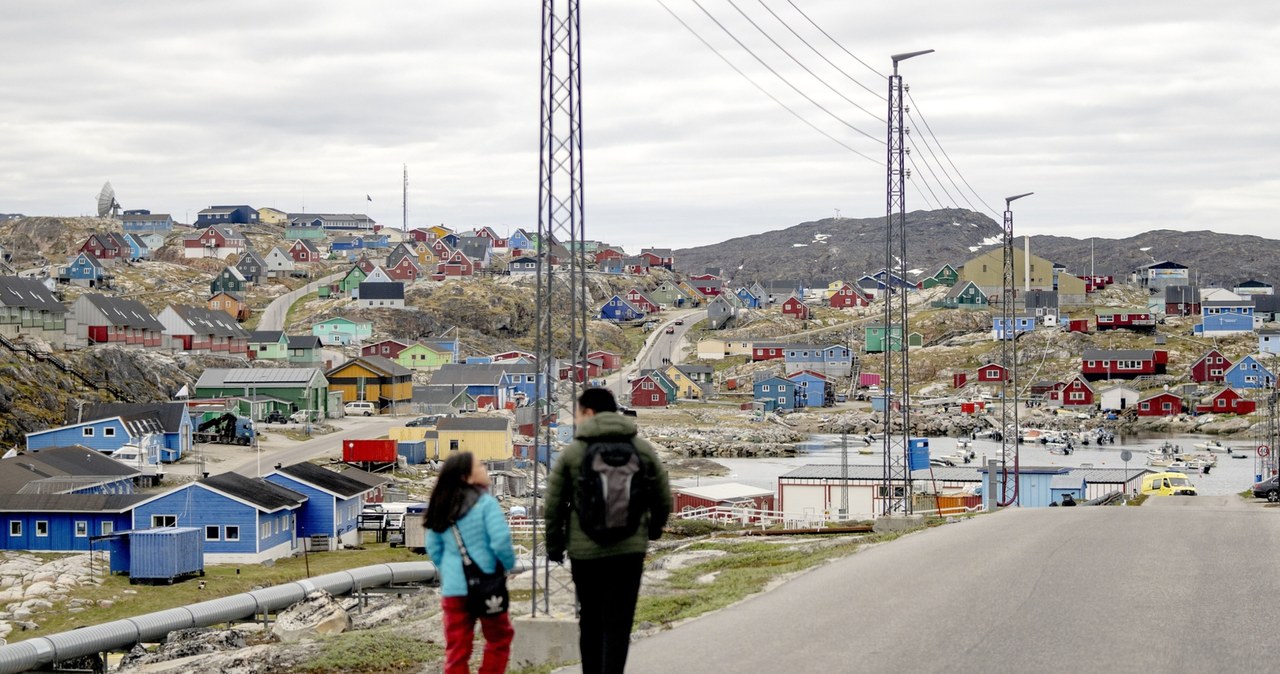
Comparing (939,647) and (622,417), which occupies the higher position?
(622,417)

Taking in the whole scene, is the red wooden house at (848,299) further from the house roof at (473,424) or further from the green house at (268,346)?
the house roof at (473,424)

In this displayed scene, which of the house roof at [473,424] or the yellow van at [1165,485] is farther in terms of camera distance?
the house roof at [473,424]

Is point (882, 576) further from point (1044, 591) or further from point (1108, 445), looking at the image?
point (1108, 445)

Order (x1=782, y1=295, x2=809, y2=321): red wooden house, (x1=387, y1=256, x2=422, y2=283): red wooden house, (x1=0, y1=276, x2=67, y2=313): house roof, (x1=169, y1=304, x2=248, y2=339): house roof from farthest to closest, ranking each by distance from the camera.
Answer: (x1=782, y1=295, x2=809, y2=321): red wooden house, (x1=387, y1=256, x2=422, y2=283): red wooden house, (x1=169, y1=304, x2=248, y2=339): house roof, (x1=0, y1=276, x2=67, y2=313): house roof

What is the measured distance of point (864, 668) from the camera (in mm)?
11328

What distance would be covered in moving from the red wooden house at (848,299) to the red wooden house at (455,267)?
50008 mm

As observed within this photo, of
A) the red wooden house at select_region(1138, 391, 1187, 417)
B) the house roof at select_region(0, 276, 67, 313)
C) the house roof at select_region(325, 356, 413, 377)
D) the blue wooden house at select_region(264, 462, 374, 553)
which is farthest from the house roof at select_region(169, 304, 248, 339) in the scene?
the red wooden house at select_region(1138, 391, 1187, 417)

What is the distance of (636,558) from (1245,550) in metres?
13.5

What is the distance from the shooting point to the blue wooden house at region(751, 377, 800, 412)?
12412 centimetres

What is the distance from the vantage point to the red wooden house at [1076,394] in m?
123

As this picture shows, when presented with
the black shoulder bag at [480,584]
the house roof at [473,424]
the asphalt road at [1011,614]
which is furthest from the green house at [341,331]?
the black shoulder bag at [480,584]

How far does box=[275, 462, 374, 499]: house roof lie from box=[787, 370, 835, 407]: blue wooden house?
269 feet

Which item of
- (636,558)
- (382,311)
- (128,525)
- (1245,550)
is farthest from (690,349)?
(636,558)

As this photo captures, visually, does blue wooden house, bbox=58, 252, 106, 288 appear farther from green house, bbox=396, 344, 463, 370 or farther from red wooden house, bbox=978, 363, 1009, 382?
red wooden house, bbox=978, 363, 1009, 382
